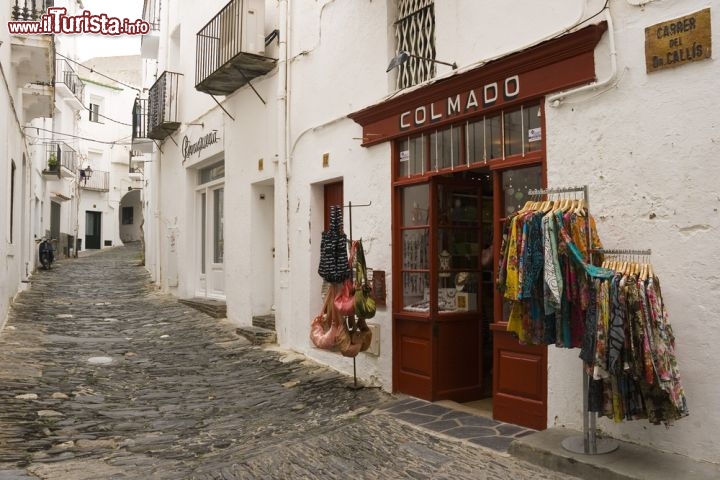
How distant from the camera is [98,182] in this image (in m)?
36.2

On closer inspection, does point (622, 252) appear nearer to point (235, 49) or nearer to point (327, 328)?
point (327, 328)

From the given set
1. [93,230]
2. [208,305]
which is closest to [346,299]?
[208,305]

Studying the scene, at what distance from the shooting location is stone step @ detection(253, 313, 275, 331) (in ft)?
32.6

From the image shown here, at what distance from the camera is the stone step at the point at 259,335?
9.38 meters

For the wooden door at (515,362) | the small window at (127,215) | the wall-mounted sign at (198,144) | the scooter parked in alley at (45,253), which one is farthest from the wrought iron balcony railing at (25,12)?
the small window at (127,215)

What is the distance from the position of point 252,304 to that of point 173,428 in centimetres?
453

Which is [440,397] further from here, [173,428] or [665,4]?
[665,4]

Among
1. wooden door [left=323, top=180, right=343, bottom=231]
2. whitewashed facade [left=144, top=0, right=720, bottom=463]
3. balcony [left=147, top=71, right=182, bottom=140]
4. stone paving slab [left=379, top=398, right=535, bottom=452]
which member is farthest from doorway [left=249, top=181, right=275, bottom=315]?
balcony [left=147, top=71, right=182, bottom=140]

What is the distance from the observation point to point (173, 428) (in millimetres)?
5949

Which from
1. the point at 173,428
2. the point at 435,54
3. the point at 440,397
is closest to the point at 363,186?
the point at 435,54

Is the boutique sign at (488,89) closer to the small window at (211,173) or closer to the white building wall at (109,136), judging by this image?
the small window at (211,173)

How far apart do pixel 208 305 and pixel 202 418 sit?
6.03 meters

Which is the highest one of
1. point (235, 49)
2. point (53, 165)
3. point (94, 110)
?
point (94, 110)

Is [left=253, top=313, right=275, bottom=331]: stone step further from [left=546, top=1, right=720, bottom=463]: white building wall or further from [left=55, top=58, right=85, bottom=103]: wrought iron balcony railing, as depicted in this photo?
[left=55, top=58, right=85, bottom=103]: wrought iron balcony railing
